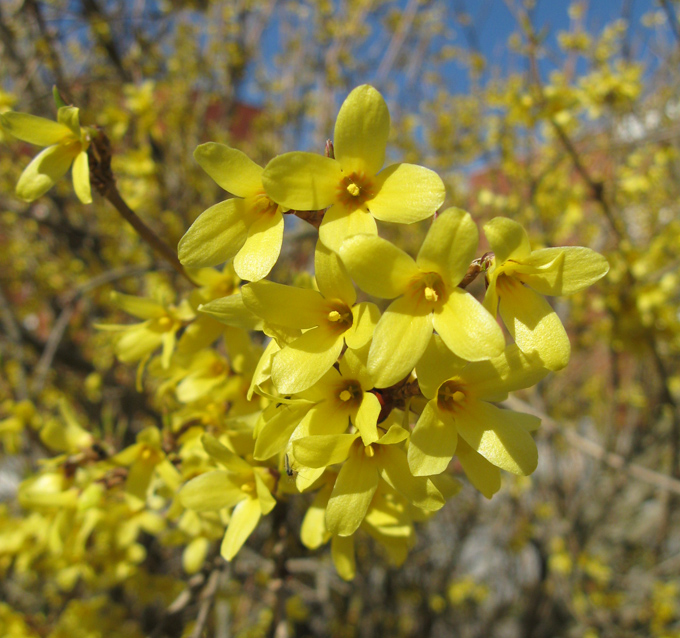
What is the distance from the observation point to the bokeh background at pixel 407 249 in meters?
2.83

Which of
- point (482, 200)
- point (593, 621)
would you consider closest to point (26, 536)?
point (482, 200)

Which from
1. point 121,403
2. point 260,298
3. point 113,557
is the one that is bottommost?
point 121,403

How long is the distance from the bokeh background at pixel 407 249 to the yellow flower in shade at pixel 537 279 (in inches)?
63.5

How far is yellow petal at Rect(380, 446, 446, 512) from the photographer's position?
0.89 m

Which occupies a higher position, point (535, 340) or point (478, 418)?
point (535, 340)

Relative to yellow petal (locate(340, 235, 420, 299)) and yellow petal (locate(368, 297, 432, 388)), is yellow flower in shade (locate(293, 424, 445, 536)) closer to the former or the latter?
yellow petal (locate(368, 297, 432, 388))

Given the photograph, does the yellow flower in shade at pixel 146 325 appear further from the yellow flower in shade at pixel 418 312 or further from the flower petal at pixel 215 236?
the yellow flower in shade at pixel 418 312

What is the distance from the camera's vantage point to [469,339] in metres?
0.79

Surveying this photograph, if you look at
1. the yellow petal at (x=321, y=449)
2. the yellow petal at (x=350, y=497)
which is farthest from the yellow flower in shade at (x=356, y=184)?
the yellow petal at (x=350, y=497)

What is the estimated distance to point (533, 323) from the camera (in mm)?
909

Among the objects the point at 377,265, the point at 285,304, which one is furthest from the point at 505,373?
the point at 285,304

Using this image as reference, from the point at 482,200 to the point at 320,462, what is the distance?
251 centimetres

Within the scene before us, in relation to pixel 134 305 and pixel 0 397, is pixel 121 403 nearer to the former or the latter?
pixel 0 397

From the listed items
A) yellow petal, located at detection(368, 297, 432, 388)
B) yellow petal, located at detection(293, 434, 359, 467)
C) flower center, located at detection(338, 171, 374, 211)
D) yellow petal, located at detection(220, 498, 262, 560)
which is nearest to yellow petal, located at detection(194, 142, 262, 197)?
flower center, located at detection(338, 171, 374, 211)
